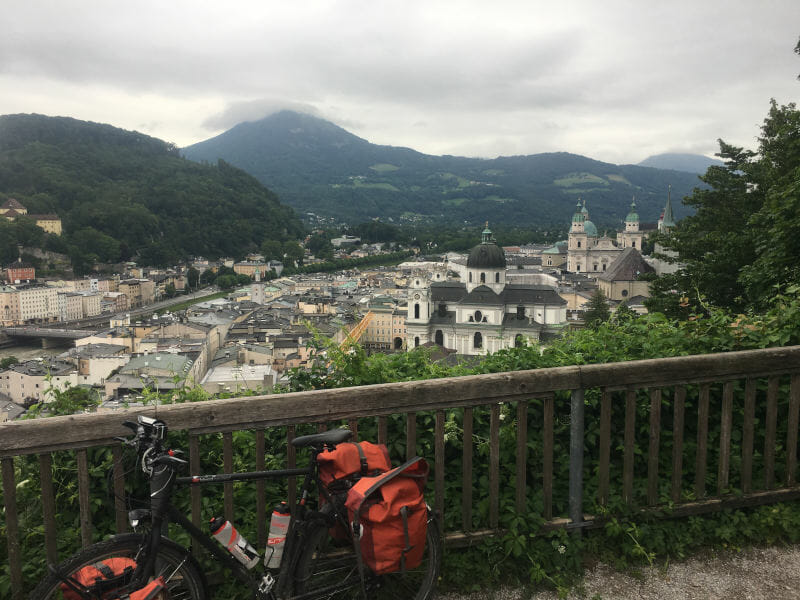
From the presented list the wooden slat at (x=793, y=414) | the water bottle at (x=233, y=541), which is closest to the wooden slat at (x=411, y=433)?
the water bottle at (x=233, y=541)

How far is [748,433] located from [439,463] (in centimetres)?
153

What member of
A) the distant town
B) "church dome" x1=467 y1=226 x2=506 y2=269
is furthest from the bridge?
"church dome" x1=467 y1=226 x2=506 y2=269

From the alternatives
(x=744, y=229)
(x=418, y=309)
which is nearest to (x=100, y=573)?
(x=744, y=229)

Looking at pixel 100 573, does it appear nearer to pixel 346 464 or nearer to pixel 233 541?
pixel 233 541

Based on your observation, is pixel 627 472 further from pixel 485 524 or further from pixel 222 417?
pixel 222 417

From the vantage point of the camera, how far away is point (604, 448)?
2686 mm

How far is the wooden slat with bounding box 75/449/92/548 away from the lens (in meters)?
2.20

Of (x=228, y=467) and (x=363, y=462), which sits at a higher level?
(x=363, y=462)

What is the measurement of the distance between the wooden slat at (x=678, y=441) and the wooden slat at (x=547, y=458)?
621 millimetres

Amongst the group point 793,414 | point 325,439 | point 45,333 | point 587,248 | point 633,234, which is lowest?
point 45,333

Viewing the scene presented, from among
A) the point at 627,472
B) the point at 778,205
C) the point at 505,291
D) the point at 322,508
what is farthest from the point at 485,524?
the point at 505,291

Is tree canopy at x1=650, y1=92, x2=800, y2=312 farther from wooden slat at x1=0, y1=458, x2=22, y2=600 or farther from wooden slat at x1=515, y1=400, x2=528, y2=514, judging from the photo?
wooden slat at x1=0, y1=458, x2=22, y2=600

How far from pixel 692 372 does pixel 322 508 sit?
1779 mm

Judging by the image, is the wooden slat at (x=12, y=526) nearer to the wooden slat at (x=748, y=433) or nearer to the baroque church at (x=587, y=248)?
the wooden slat at (x=748, y=433)
